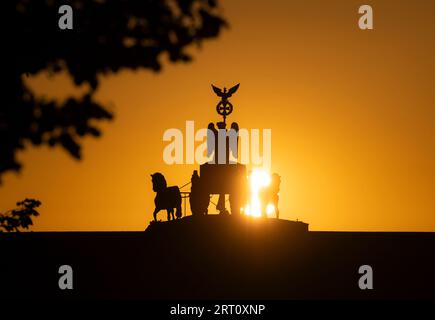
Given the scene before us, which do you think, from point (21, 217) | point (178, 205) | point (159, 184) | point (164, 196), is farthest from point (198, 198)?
point (21, 217)

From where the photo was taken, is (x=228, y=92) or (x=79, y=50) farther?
(x=228, y=92)

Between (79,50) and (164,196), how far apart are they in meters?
17.2

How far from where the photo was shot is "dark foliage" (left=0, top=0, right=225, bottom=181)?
7668mm

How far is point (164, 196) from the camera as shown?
2505 cm

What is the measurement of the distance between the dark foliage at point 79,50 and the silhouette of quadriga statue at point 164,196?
663 inches

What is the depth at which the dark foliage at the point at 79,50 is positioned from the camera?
25.2 ft

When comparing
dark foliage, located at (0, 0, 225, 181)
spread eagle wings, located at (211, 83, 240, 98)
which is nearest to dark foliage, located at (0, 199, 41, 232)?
dark foliage, located at (0, 0, 225, 181)

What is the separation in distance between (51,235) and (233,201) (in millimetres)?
7269

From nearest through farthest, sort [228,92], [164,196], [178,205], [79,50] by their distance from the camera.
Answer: [79,50]
[228,92]
[164,196]
[178,205]

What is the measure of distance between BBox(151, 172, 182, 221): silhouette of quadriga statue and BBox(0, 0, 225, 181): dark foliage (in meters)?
16.8

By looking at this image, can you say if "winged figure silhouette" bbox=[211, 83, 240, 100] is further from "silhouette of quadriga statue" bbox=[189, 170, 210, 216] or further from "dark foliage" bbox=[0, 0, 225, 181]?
"dark foliage" bbox=[0, 0, 225, 181]

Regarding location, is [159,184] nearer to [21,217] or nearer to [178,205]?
[178,205]

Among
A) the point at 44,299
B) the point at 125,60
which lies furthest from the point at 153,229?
the point at 125,60
